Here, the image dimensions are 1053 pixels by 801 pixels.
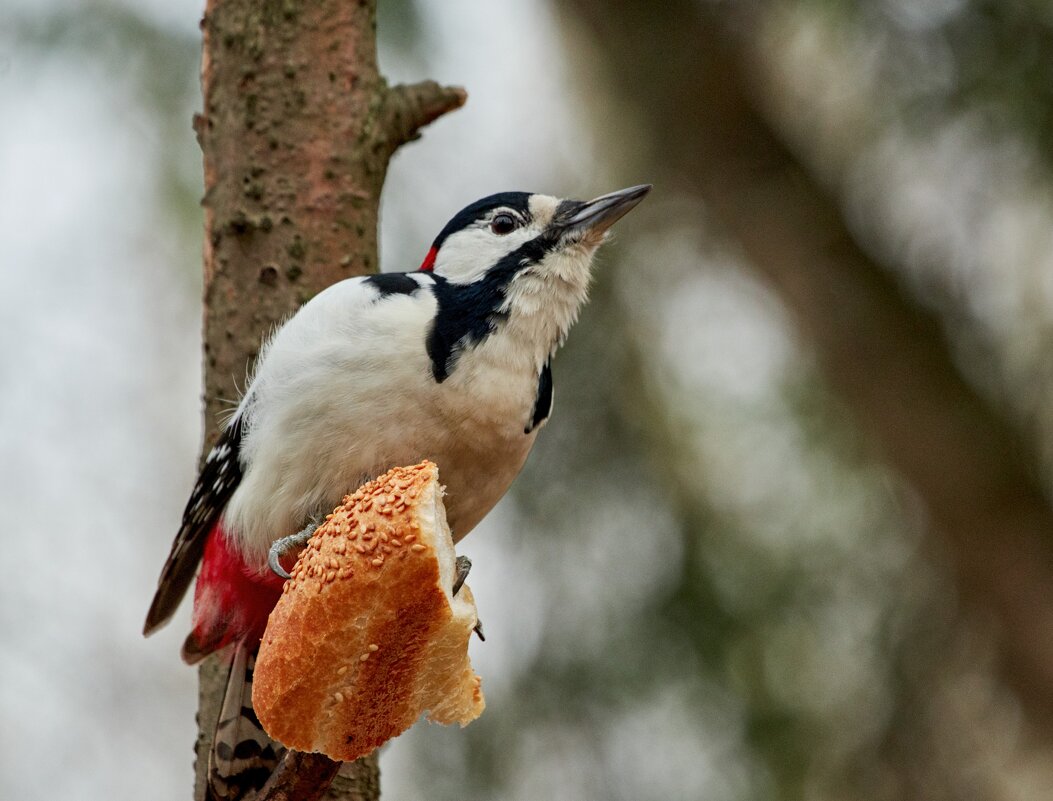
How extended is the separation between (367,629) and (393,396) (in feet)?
1.86

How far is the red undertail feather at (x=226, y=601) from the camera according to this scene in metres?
2.39

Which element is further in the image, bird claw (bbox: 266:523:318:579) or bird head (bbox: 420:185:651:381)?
bird head (bbox: 420:185:651:381)

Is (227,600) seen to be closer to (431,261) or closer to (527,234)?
(431,261)

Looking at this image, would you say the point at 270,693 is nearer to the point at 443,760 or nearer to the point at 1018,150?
the point at 443,760

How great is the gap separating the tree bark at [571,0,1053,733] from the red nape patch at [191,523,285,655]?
1765 mm

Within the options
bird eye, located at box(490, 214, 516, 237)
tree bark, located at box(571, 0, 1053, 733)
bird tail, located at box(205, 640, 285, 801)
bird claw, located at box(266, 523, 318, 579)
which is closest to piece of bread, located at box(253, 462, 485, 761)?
bird claw, located at box(266, 523, 318, 579)

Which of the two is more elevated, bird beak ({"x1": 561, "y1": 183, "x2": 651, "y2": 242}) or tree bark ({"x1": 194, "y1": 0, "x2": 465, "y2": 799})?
tree bark ({"x1": 194, "y1": 0, "x2": 465, "y2": 799})

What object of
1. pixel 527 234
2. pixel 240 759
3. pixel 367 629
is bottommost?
pixel 367 629

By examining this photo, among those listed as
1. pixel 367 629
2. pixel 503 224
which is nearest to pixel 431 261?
pixel 503 224

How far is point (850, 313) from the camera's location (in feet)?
11.3

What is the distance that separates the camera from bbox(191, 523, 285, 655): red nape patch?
2.39 meters

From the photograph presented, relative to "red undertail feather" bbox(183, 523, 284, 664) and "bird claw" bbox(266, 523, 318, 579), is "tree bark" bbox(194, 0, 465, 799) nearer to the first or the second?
"red undertail feather" bbox(183, 523, 284, 664)

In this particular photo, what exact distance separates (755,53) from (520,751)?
2.17m

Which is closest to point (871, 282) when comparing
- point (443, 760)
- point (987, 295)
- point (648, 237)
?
point (987, 295)
